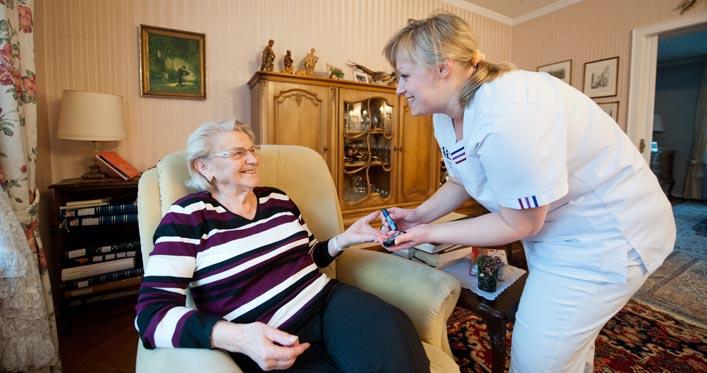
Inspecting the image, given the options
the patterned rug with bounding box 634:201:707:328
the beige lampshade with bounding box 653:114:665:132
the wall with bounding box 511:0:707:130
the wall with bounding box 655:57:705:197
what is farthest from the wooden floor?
the wall with bounding box 655:57:705:197

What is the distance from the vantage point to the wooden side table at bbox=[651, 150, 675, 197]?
565 cm

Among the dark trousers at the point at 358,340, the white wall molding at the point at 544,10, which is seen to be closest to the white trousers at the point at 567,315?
the dark trousers at the point at 358,340

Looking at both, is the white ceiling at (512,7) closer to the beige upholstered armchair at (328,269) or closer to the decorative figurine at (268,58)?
the decorative figurine at (268,58)

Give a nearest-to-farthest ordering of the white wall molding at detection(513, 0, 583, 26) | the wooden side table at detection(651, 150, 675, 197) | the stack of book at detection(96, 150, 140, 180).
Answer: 1. the stack of book at detection(96, 150, 140, 180)
2. the white wall molding at detection(513, 0, 583, 26)
3. the wooden side table at detection(651, 150, 675, 197)

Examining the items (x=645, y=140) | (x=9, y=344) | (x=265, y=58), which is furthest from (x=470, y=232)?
(x=645, y=140)

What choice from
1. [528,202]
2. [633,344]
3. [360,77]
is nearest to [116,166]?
[360,77]

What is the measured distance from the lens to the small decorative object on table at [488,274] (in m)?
1.28

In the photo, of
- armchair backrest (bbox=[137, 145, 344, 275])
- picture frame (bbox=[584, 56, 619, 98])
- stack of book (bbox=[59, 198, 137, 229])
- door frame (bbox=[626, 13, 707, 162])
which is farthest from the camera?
picture frame (bbox=[584, 56, 619, 98])

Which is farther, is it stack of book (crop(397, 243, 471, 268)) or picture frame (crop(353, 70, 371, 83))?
picture frame (crop(353, 70, 371, 83))

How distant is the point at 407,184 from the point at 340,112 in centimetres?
87

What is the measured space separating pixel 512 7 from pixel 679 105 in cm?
432

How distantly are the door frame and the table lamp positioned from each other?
4066 mm

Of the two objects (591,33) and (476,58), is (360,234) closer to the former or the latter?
(476,58)

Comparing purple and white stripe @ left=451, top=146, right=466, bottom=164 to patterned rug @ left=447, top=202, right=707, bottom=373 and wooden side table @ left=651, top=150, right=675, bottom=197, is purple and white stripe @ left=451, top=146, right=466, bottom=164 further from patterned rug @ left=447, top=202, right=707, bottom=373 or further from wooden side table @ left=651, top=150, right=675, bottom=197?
wooden side table @ left=651, top=150, right=675, bottom=197
